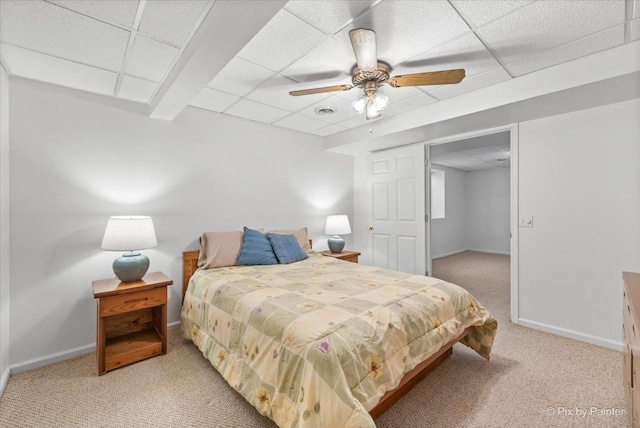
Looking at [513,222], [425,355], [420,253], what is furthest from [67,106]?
[513,222]

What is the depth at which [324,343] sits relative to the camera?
54.3 inches

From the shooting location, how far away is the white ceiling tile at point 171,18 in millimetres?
1589

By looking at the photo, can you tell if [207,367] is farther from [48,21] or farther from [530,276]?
[530,276]

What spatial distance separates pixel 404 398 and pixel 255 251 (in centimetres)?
191

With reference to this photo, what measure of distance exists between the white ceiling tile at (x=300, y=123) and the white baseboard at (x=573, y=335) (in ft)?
10.9

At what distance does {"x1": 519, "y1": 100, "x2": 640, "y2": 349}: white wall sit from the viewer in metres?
2.49

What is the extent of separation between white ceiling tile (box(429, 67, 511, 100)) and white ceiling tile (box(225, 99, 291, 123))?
5.56ft

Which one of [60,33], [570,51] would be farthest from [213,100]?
[570,51]

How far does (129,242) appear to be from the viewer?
2.31 meters

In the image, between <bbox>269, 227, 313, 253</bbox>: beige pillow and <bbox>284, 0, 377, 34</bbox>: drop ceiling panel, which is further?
<bbox>269, 227, 313, 253</bbox>: beige pillow

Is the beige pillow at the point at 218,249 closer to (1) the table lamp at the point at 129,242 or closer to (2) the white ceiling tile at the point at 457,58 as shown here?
(1) the table lamp at the point at 129,242

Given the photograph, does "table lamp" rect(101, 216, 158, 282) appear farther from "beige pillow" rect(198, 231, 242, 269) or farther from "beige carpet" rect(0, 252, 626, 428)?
"beige carpet" rect(0, 252, 626, 428)

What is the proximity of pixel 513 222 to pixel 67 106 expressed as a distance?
457 cm

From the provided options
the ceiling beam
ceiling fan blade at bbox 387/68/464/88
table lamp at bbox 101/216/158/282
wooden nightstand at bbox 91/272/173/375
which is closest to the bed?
wooden nightstand at bbox 91/272/173/375
